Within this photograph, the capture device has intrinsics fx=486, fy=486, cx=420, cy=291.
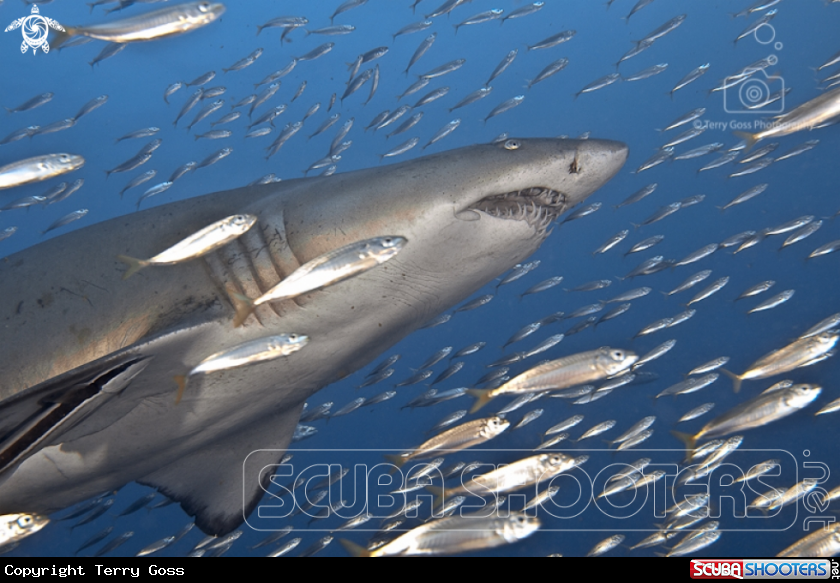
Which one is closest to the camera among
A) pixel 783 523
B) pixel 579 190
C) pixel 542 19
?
pixel 579 190

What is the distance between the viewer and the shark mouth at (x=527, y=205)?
2.39m

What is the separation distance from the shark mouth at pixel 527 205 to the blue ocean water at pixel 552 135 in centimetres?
2147

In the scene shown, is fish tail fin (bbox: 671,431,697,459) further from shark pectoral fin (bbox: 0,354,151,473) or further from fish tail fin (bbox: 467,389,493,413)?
shark pectoral fin (bbox: 0,354,151,473)

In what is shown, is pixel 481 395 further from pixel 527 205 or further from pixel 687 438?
pixel 687 438

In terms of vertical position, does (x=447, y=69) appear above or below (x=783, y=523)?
above

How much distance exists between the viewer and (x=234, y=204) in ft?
9.04

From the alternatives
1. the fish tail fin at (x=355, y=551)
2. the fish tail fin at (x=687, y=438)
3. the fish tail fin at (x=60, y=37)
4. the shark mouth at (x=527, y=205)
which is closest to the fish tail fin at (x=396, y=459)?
the fish tail fin at (x=355, y=551)

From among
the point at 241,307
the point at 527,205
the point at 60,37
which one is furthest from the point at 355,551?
the point at 60,37

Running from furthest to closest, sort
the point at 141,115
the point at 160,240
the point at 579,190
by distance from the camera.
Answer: the point at 141,115 → the point at 160,240 → the point at 579,190

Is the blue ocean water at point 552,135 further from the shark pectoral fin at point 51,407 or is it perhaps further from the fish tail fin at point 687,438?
the shark pectoral fin at point 51,407

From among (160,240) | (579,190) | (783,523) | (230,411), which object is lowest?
(783,523)

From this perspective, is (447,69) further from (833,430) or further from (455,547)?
(833,430)

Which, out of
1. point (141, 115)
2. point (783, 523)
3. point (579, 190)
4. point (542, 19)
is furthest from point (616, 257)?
point (579, 190)

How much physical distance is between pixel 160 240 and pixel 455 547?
7.32 feet
